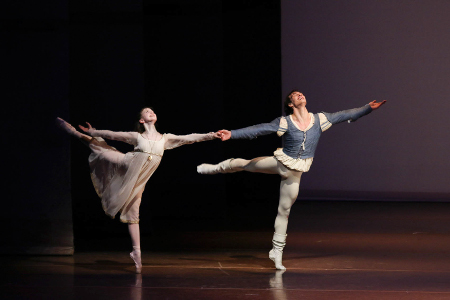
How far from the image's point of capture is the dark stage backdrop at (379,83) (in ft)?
28.9

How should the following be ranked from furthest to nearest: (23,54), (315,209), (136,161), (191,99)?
(315,209) → (191,99) → (23,54) → (136,161)

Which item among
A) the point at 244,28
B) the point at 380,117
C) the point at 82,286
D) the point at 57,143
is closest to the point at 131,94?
the point at 57,143

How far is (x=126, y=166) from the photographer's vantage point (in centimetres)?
519

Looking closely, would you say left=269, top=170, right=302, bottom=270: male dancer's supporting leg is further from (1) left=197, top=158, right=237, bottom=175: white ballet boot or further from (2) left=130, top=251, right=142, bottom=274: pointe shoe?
(2) left=130, top=251, right=142, bottom=274: pointe shoe

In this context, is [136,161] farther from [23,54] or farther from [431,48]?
[431,48]

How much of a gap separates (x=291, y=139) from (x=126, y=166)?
1.40 metres

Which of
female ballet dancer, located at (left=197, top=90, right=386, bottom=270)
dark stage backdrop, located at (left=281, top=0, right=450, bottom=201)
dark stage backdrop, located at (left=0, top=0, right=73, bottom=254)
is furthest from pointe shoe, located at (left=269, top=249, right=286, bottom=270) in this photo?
dark stage backdrop, located at (left=281, top=0, right=450, bottom=201)

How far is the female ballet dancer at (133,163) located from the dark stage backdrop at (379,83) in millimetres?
4325

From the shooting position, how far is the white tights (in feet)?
Result: 17.0

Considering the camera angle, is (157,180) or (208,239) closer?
(208,239)

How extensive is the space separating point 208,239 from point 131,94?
176cm

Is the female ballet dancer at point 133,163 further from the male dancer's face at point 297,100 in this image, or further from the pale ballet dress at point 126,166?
the male dancer's face at point 297,100

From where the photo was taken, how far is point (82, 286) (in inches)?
182

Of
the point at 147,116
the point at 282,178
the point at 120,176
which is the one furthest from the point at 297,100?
the point at 120,176
